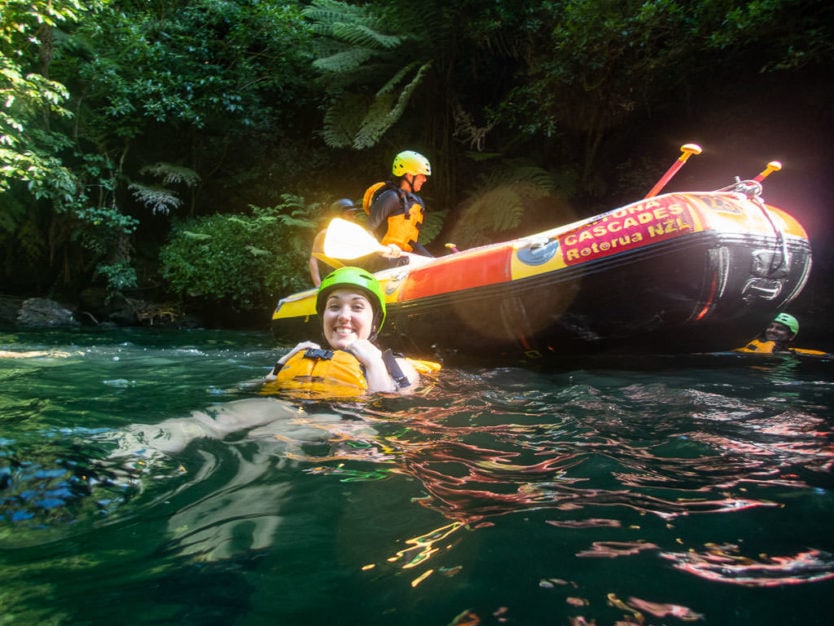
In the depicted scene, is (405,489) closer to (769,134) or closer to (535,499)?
(535,499)

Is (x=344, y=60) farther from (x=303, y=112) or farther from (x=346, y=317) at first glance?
(x=346, y=317)

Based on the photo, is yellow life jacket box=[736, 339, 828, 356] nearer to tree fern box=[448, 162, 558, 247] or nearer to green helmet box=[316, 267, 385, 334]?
tree fern box=[448, 162, 558, 247]

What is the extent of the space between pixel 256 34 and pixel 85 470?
10.1 metres

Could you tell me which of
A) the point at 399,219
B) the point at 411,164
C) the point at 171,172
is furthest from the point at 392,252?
the point at 171,172

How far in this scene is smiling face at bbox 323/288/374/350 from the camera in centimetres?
291

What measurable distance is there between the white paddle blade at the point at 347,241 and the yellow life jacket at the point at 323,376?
7.43 ft

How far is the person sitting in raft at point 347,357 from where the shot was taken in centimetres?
266

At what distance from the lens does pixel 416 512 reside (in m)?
1.28

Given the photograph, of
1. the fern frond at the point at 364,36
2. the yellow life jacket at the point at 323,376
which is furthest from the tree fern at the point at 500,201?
the yellow life jacket at the point at 323,376

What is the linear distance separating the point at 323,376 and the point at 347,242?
2.47 metres

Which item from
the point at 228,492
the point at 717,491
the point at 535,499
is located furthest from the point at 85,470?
the point at 717,491

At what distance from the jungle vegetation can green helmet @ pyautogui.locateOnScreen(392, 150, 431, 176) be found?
85.0 inches

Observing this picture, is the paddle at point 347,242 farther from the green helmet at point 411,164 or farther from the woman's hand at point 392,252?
the green helmet at point 411,164

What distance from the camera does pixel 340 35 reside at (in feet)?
24.5
